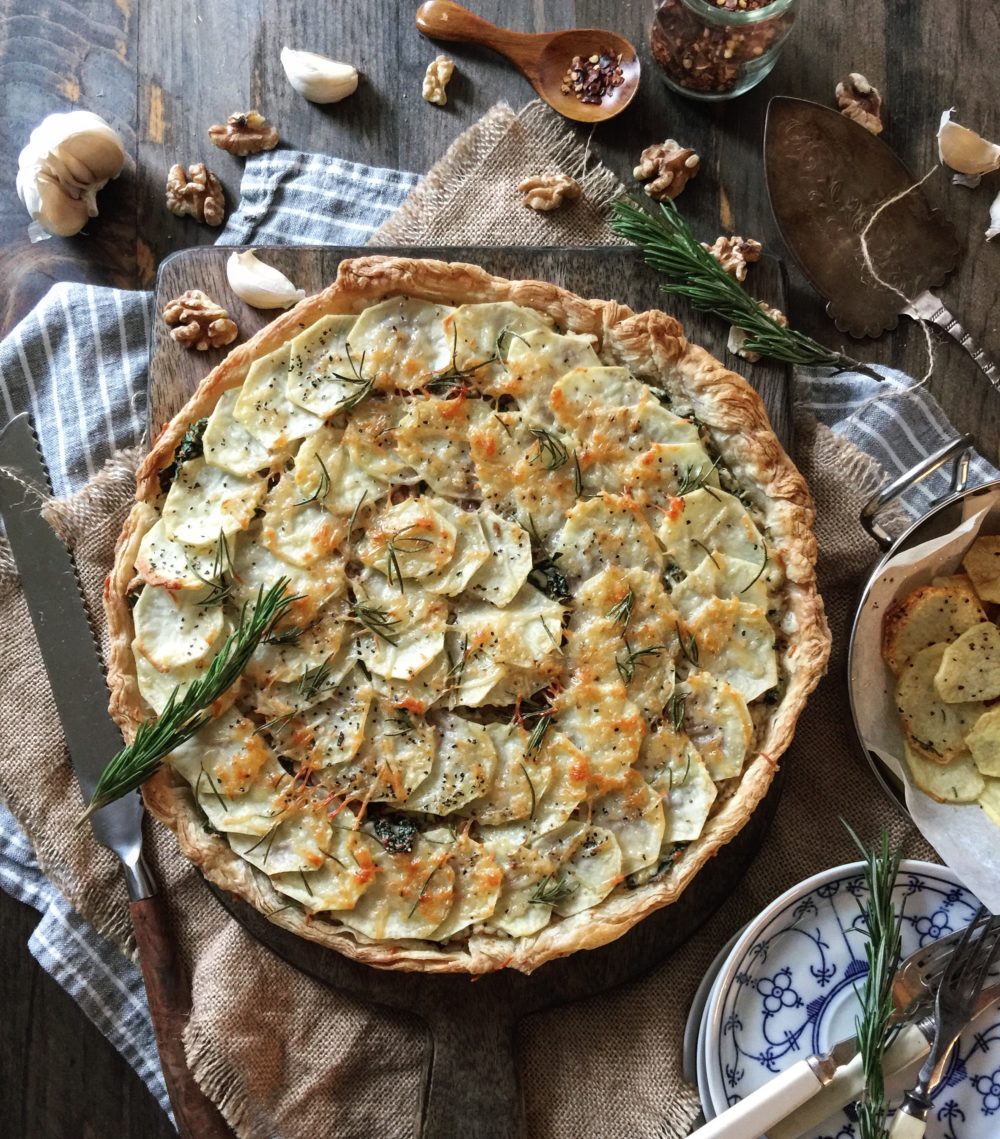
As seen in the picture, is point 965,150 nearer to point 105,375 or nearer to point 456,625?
point 456,625

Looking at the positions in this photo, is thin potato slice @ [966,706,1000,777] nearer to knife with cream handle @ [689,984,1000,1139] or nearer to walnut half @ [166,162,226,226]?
knife with cream handle @ [689,984,1000,1139]

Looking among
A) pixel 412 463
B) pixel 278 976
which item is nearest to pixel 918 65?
pixel 412 463

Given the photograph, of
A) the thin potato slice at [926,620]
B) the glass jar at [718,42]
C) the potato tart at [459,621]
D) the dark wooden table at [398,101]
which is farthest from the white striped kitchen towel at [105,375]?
the thin potato slice at [926,620]

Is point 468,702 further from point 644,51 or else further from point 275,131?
point 644,51

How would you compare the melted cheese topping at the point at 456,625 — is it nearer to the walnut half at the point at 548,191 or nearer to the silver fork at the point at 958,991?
the walnut half at the point at 548,191

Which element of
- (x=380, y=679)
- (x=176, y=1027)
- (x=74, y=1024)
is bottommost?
(x=74, y=1024)

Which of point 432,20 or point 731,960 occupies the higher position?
point 432,20
